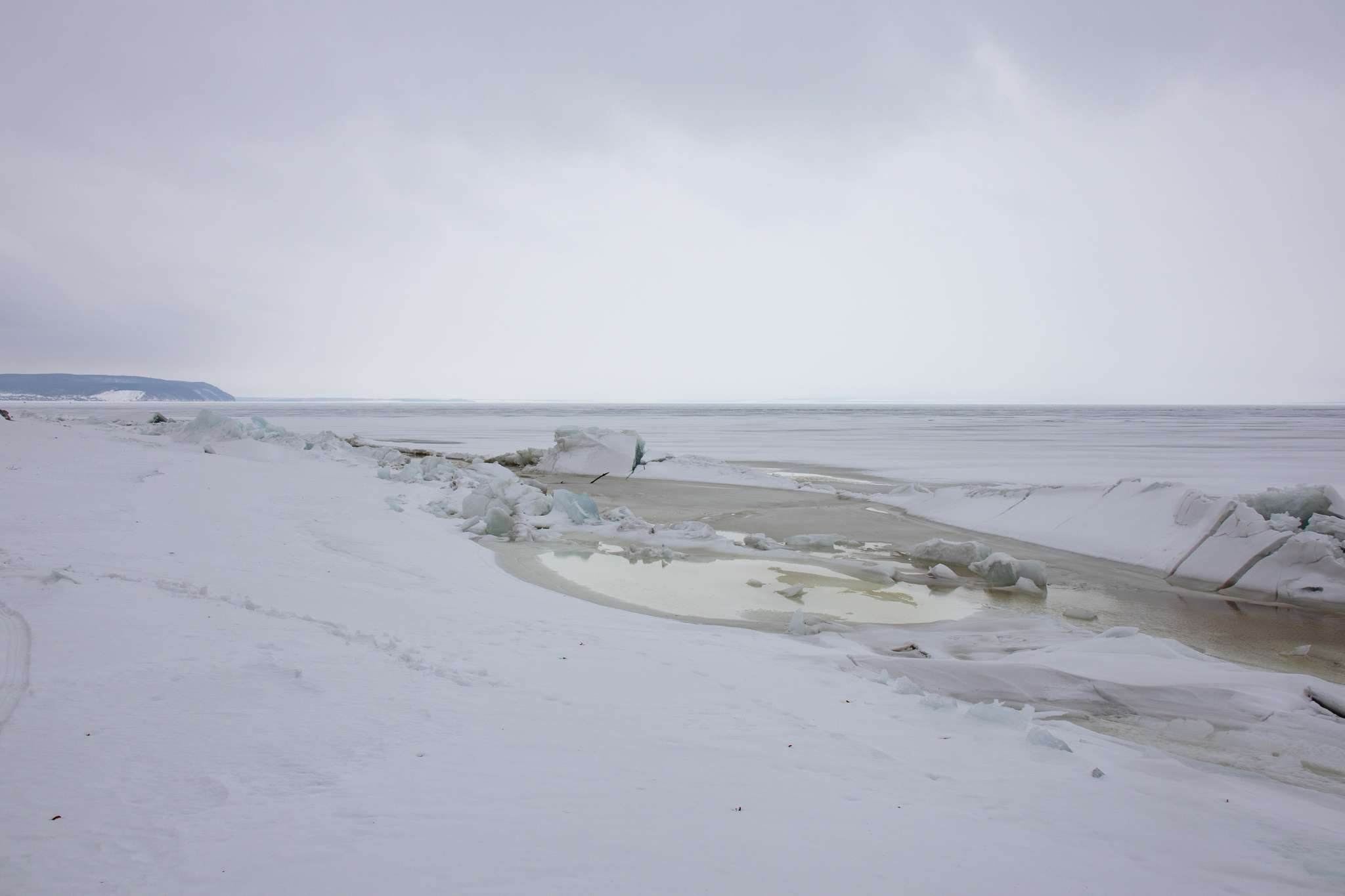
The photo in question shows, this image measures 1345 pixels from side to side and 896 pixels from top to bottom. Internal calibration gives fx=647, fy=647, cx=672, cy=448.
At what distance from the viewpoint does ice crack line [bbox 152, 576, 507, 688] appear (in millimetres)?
3008

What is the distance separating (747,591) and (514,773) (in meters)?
4.24

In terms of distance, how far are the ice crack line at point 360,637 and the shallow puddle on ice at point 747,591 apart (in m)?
2.46

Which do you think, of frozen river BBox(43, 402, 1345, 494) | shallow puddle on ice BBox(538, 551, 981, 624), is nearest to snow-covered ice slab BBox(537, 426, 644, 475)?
frozen river BBox(43, 402, 1345, 494)

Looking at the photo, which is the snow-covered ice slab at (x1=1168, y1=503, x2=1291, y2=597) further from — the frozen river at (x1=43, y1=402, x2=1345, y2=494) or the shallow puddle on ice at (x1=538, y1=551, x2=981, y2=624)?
the frozen river at (x1=43, y1=402, x2=1345, y2=494)

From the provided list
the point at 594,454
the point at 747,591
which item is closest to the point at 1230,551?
the point at 747,591

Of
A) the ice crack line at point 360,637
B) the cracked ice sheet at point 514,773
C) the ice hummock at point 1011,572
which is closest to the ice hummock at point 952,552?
the ice hummock at point 1011,572

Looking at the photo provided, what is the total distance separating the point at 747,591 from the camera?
6160mm

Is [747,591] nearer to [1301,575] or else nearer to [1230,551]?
[1230,551]

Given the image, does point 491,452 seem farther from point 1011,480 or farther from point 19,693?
point 19,693

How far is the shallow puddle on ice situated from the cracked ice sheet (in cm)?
145

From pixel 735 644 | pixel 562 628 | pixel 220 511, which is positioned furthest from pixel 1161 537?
pixel 220 511

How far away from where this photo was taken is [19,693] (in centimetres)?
216

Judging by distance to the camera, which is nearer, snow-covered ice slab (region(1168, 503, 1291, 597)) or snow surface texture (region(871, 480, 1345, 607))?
snow surface texture (region(871, 480, 1345, 607))

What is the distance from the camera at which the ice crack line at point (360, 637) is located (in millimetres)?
3008
